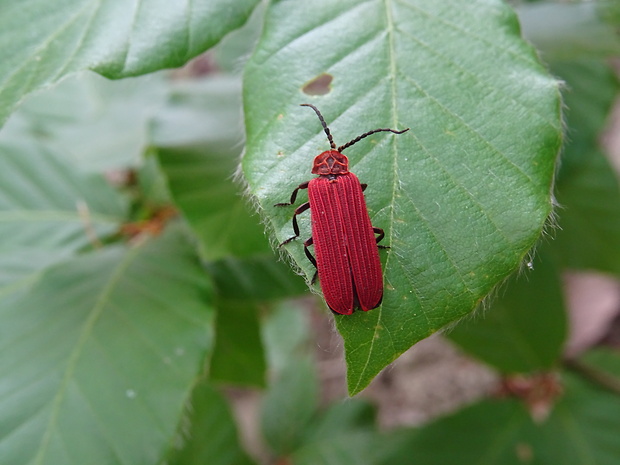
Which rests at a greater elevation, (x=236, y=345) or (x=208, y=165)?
(x=208, y=165)

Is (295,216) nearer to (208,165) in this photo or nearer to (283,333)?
(208,165)

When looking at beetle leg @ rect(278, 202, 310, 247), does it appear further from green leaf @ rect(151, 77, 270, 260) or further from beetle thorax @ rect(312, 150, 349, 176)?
green leaf @ rect(151, 77, 270, 260)

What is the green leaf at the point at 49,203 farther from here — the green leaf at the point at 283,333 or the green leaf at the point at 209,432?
the green leaf at the point at 283,333

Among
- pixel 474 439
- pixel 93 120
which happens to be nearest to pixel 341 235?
pixel 474 439

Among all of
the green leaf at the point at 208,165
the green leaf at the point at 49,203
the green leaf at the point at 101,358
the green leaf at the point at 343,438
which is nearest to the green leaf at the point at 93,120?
the green leaf at the point at 49,203

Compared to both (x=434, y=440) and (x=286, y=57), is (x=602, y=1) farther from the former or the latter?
(x=434, y=440)

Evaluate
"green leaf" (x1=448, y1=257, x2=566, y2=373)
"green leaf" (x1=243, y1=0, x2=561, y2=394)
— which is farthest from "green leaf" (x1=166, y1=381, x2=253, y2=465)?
"green leaf" (x1=243, y1=0, x2=561, y2=394)
